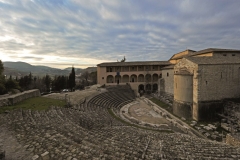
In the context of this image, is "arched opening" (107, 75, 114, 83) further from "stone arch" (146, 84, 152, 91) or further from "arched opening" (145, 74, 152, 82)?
"stone arch" (146, 84, 152, 91)

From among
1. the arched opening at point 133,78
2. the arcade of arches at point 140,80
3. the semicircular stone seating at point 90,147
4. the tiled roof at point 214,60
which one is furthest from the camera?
the arched opening at point 133,78

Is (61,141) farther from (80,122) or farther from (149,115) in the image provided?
(149,115)

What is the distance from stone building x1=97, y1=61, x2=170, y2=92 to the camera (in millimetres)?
40956

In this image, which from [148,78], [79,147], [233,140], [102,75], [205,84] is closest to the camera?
[79,147]

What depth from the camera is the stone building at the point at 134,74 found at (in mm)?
40956

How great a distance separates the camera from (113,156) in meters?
6.42

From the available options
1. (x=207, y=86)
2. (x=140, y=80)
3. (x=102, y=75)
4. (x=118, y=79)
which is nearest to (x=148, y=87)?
(x=140, y=80)

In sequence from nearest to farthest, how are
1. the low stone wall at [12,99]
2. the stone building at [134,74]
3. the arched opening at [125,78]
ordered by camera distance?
the low stone wall at [12,99], the stone building at [134,74], the arched opening at [125,78]

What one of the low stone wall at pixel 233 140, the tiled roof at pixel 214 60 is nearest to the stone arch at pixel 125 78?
the tiled roof at pixel 214 60

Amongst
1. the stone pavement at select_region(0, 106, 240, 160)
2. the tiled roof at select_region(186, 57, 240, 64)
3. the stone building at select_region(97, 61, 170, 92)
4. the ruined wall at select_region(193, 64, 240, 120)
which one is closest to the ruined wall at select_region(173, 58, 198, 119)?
the ruined wall at select_region(193, 64, 240, 120)

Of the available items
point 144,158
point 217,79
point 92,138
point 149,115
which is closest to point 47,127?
point 92,138

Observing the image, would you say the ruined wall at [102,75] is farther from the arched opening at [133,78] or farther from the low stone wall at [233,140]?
the low stone wall at [233,140]

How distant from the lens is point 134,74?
42.8 metres

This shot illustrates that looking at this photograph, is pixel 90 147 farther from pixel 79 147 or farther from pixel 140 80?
pixel 140 80
